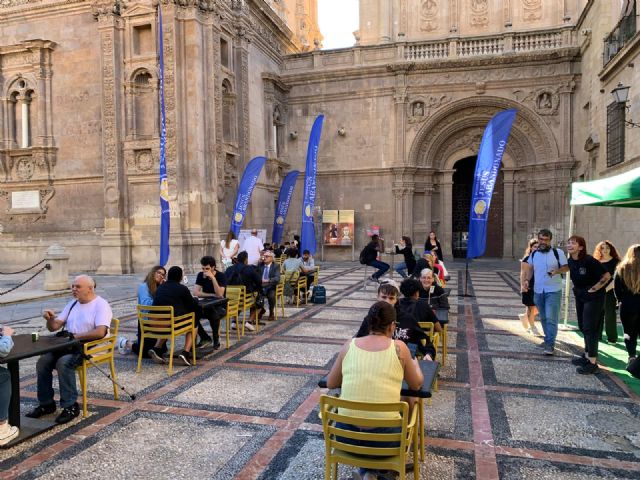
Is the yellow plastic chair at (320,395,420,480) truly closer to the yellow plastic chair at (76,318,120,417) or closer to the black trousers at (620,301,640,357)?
the yellow plastic chair at (76,318,120,417)

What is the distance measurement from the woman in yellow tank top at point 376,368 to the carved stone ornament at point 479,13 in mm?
22160

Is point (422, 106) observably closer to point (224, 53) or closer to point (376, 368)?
point (224, 53)

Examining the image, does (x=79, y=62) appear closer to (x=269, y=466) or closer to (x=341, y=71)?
(x=341, y=71)

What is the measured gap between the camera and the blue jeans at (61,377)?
431 cm

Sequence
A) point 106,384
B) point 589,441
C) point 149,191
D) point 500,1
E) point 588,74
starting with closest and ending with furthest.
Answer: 1. point 589,441
2. point 106,384
3. point 149,191
4. point 588,74
5. point 500,1

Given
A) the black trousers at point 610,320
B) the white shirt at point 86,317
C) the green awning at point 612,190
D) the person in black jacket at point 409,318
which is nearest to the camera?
the person in black jacket at point 409,318

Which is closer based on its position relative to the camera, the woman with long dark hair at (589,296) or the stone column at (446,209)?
the woman with long dark hair at (589,296)

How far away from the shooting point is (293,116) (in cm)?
2256

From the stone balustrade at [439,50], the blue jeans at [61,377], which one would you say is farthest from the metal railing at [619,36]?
the blue jeans at [61,377]

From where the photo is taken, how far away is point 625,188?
5.84m

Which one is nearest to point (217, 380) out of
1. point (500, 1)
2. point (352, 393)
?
point (352, 393)

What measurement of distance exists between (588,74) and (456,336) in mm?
14633

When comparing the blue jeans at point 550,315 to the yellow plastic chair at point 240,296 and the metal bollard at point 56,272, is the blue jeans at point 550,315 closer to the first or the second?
the yellow plastic chair at point 240,296

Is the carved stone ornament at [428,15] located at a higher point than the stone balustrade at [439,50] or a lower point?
higher
